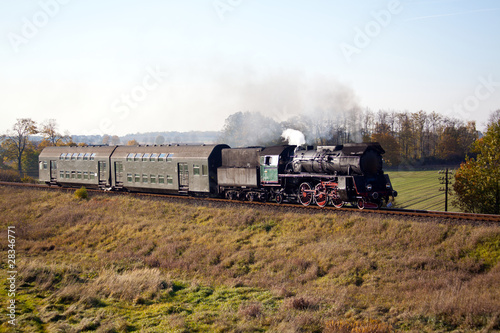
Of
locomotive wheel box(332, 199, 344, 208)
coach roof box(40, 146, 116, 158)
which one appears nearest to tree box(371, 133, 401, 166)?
locomotive wheel box(332, 199, 344, 208)

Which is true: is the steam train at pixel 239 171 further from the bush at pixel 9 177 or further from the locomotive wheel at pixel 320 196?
the bush at pixel 9 177

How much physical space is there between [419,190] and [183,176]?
31.8 metres

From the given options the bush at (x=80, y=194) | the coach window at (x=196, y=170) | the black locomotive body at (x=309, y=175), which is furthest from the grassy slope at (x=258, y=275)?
the bush at (x=80, y=194)

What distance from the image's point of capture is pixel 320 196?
21.1m

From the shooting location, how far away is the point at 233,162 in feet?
83.1

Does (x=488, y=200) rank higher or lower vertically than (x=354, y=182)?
lower

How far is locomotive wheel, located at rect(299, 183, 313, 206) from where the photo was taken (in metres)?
21.4

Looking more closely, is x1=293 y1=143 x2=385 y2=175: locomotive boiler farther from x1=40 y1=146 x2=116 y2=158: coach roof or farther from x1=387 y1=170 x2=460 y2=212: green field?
x1=40 y1=146 x2=116 y2=158: coach roof

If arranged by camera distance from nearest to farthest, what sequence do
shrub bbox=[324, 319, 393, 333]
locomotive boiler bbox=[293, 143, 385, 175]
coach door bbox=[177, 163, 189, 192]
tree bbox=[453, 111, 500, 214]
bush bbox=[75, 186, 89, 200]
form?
shrub bbox=[324, 319, 393, 333], locomotive boiler bbox=[293, 143, 385, 175], tree bbox=[453, 111, 500, 214], coach door bbox=[177, 163, 189, 192], bush bbox=[75, 186, 89, 200]

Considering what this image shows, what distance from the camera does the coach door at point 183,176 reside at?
27.4 meters

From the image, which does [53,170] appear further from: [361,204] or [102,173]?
[361,204]

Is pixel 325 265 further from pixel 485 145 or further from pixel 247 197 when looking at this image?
pixel 485 145

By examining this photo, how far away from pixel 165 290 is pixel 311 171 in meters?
10.9

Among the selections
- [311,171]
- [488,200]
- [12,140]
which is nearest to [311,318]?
[311,171]
